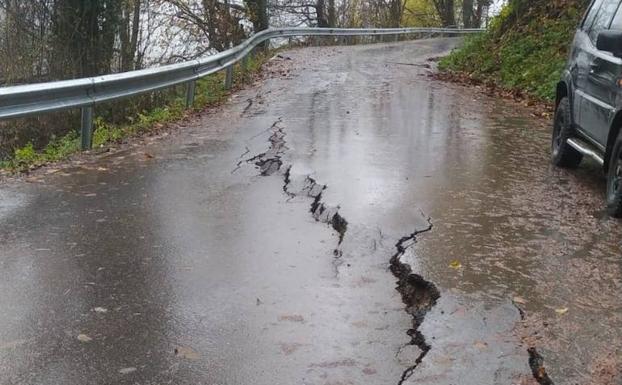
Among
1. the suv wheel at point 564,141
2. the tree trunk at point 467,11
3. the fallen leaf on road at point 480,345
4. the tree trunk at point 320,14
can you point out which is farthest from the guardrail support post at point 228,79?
the tree trunk at point 467,11

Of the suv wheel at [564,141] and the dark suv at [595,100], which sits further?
the suv wheel at [564,141]

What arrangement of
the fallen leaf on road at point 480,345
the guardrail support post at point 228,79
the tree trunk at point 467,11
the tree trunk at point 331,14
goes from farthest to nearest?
the tree trunk at point 467,11 < the tree trunk at point 331,14 < the guardrail support post at point 228,79 < the fallen leaf on road at point 480,345

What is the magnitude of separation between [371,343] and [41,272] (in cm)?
231

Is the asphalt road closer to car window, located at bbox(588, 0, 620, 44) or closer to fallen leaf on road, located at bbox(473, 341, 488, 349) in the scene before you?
fallen leaf on road, located at bbox(473, 341, 488, 349)

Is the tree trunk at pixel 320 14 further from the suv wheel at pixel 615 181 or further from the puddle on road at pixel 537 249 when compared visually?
the suv wheel at pixel 615 181

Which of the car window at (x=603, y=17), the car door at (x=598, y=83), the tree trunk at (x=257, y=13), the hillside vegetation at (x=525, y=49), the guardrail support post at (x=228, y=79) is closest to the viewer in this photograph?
the car door at (x=598, y=83)

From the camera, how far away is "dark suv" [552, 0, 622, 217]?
6426mm

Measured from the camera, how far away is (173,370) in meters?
3.63

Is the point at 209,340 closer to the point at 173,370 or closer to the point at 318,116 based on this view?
the point at 173,370

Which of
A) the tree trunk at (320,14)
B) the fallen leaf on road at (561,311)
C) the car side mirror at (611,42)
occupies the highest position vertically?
the tree trunk at (320,14)

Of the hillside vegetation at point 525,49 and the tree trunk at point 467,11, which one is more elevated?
the tree trunk at point 467,11

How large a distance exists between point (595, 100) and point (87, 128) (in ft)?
18.9

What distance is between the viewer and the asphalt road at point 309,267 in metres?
3.74

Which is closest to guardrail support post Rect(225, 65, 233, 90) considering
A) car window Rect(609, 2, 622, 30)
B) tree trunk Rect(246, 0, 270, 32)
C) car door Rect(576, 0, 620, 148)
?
car door Rect(576, 0, 620, 148)
